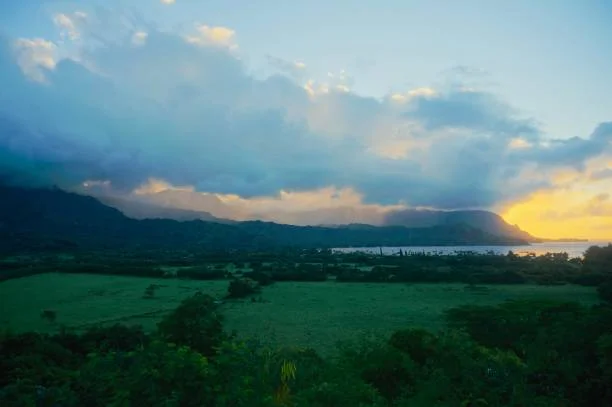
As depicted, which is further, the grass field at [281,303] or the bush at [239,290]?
the bush at [239,290]

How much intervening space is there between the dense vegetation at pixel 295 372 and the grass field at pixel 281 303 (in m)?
8.75

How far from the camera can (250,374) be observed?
9516mm

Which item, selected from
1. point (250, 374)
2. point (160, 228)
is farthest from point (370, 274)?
point (160, 228)

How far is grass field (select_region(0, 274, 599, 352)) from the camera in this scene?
31062 mm

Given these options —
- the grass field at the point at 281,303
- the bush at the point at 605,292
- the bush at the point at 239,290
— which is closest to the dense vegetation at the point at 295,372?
the grass field at the point at 281,303

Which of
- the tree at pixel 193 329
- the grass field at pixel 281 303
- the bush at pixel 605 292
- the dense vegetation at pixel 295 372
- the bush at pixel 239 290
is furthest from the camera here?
the bush at pixel 239 290

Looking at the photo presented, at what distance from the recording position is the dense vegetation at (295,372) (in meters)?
9.00

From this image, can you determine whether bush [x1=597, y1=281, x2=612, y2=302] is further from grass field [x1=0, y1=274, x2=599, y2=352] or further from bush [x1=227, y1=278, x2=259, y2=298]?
bush [x1=227, y1=278, x2=259, y2=298]

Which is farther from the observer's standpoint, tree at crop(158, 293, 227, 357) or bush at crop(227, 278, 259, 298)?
bush at crop(227, 278, 259, 298)

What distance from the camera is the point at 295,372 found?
11.4 m

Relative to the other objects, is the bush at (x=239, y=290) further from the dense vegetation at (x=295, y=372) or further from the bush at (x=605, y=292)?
the bush at (x=605, y=292)

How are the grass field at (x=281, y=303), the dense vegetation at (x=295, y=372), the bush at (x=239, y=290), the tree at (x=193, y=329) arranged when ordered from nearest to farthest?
the dense vegetation at (x=295, y=372) < the tree at (x=193, y=329) < the grass field at (x=281, y=303) < the bush at (x=239, y=290)

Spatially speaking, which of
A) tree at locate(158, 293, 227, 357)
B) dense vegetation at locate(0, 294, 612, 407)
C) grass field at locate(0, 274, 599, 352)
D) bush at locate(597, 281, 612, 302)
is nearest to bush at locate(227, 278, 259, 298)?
grass field at locate(0, 274, 599, 352)

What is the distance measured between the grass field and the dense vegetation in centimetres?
875
